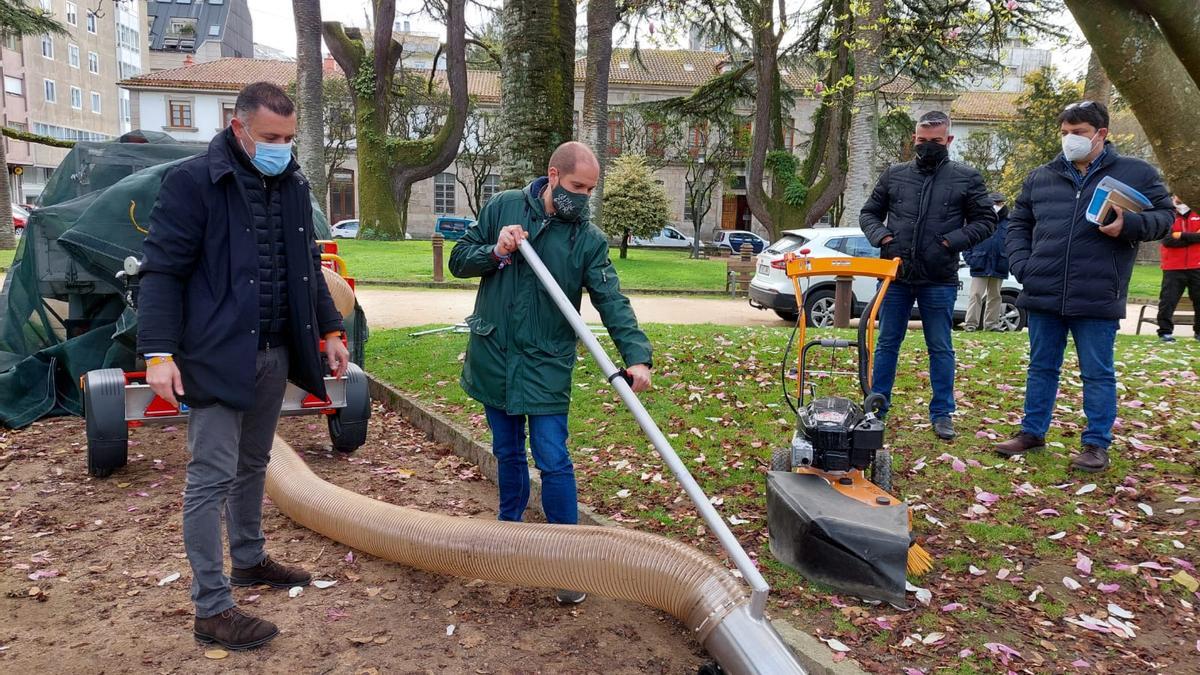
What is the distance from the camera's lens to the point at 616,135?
4441cm

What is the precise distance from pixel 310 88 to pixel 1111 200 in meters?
14.1

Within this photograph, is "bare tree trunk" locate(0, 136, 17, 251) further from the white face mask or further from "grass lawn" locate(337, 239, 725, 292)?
the white face mask

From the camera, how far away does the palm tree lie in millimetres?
21766

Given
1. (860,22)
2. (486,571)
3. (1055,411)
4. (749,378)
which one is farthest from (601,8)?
(486,571)

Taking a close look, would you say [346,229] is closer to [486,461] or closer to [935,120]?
[486,461]

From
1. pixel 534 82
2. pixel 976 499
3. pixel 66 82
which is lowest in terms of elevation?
pixel 976 499

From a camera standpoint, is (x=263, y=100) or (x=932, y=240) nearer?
(x=263, y=100)

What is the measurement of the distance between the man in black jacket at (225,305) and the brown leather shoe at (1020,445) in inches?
152

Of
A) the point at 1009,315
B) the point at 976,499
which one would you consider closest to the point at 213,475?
the point at 976,499

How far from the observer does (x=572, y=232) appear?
3645 mm

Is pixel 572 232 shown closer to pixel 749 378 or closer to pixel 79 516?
pixel 79 516

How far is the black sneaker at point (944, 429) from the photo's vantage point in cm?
524

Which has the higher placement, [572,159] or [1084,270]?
[572,159]

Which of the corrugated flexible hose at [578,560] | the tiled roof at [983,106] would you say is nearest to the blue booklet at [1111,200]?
the corrugated flexible hose at [578,560]
